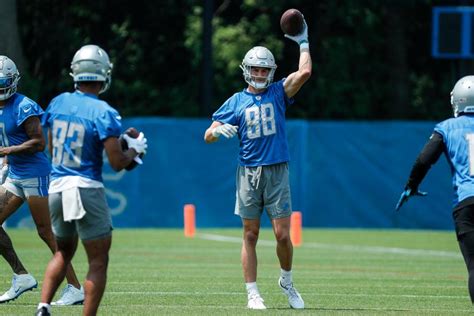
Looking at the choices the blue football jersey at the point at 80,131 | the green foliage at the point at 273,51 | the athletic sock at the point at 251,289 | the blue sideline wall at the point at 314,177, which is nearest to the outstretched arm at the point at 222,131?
the athletic sock at the point at 251,289

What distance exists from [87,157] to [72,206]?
0.35m

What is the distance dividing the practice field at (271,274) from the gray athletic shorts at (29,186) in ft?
3.14

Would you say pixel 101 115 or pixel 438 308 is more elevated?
pixel 101 115

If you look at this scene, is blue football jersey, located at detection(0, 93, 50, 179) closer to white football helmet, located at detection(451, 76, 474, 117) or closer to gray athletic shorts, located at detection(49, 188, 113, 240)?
gray athletic shorts, located at detection(49, 188, 113, 240)

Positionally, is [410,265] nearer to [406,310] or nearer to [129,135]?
[406,310]

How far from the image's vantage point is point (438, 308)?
425 inches

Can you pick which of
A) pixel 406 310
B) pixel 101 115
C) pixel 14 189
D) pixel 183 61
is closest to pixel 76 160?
pixel 101 115

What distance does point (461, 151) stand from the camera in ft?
30.7

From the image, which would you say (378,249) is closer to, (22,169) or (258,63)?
(258,63)

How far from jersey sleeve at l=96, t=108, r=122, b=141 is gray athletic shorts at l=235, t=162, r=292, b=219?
8.75 feet

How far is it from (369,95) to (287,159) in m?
22.4

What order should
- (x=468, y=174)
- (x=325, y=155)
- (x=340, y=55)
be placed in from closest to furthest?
(x=468, y=174) → (x=325, y=155) → (x=340, y=55)

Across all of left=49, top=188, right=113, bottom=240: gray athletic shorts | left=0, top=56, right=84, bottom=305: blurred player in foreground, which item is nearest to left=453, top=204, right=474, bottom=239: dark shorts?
left=49, top=188, right=113, bottom=240: gray athletic shorts

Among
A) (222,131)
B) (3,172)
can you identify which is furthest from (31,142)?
(222,131)
